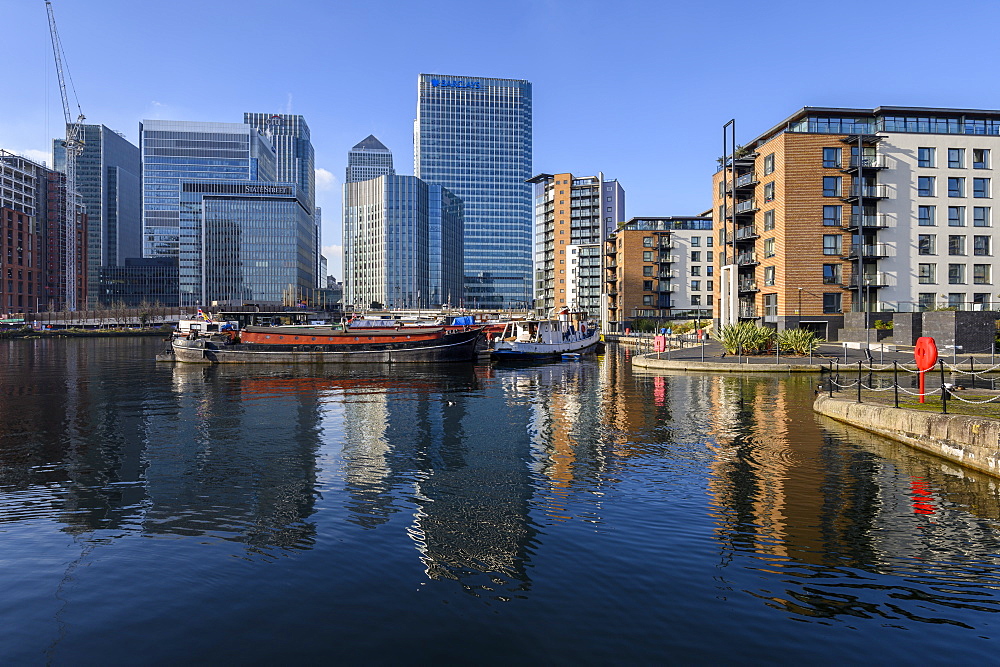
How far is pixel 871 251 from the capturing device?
2507 inches

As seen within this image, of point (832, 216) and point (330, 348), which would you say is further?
point (330, 348)

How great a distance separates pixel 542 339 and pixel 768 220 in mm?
27375

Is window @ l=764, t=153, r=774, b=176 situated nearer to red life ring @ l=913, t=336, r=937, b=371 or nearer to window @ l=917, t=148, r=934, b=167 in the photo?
window @ l=917, t=148, r=934, b=167

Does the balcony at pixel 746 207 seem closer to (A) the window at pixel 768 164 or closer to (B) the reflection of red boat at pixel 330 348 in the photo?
(A) the window at pixel 768 164

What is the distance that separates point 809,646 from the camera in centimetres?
856

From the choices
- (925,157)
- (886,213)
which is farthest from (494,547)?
(925,157)

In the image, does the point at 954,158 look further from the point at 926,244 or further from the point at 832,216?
the point at 832,216

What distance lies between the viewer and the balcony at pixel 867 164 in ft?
207

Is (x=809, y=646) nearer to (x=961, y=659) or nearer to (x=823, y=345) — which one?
(x=961, y=659)

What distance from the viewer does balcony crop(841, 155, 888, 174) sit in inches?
2488

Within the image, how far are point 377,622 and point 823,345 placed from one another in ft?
199

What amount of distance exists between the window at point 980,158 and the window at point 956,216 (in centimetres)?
430

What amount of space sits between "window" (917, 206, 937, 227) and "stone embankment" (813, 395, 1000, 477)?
50.9 m

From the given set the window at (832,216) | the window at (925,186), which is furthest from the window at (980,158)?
the window at (832,216)
